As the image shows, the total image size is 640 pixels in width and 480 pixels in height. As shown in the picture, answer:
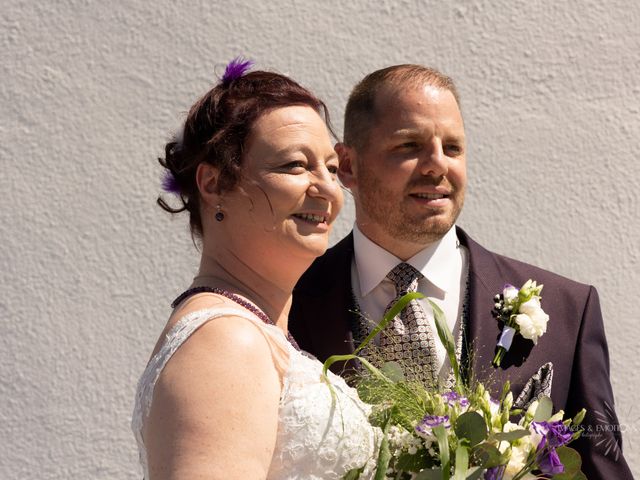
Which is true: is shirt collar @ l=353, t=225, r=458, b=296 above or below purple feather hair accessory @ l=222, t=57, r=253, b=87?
below

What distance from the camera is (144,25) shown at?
442 centimetres

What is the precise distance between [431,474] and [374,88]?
1.61 meters

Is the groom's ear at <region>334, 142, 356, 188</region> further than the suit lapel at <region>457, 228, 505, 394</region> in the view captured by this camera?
Yes

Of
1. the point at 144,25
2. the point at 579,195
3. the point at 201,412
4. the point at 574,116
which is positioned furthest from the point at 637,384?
the point at 201,412

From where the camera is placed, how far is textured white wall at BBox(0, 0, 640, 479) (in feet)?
14.1

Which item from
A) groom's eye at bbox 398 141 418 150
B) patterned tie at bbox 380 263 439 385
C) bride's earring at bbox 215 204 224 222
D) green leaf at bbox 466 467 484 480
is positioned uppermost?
groom's eye at bbox 398 141 418 150

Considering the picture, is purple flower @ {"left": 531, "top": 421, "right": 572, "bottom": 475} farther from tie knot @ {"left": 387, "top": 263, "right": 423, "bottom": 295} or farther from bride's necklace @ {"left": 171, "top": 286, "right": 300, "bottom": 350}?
tie knot @ {"left": 387, "top": 263, "right": 423, "bottom": 295}

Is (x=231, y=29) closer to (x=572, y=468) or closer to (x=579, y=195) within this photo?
(x=579, y=195)

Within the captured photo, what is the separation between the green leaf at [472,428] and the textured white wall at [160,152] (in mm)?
2251

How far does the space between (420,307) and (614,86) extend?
183 cm

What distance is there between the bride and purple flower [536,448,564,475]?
0.36 m

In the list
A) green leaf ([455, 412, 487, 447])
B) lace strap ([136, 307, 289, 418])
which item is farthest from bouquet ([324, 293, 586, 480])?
lace strap ([136, 307, 289, 418])

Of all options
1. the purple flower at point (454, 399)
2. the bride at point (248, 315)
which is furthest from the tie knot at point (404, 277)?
the purple flower at point (454, 399)

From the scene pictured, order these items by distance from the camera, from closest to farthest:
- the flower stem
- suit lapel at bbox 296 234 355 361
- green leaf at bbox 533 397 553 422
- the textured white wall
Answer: green leaf at bbox 533 397 553 422 → the flower stem → suit lapel at bbox 296 234 355 361 → the textured white wall
